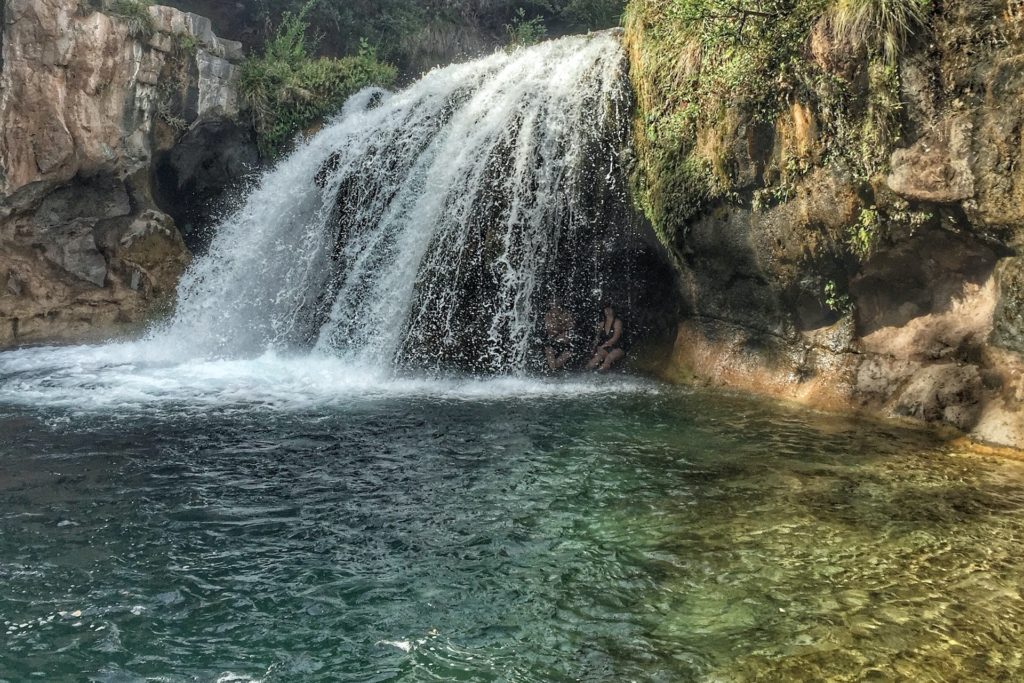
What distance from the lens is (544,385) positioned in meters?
9.59

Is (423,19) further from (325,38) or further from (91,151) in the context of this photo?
(91,151)

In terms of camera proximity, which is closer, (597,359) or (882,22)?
(882,22)

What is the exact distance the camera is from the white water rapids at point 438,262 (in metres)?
9.70

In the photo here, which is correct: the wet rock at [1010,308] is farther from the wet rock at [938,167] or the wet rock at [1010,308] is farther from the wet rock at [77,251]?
the wet rock at [77,251]

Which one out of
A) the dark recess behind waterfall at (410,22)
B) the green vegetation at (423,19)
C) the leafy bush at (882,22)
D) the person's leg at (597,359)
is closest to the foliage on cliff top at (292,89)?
the dark recess behind waterfall at (410,22)

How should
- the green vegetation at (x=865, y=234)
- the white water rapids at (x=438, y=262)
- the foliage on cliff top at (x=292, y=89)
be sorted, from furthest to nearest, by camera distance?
the foliage on cliff top at (x=292, y=89)
the white water rapids at (x=438, y=262)
the green vegetation at (x=865, y=234)

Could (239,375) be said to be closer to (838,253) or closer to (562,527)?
(562,527)

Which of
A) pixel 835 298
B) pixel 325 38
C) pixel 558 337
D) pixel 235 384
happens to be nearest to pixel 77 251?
pixel 235 384

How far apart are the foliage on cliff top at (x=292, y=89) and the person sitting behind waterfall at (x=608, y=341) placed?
672 cm

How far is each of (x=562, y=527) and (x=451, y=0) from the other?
16925mm

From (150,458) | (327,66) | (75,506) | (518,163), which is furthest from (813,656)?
(327,66)

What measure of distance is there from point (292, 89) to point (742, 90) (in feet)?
28.0

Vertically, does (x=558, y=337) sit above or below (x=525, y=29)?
below

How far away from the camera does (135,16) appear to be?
1224 cm
